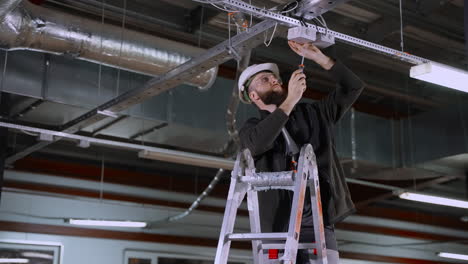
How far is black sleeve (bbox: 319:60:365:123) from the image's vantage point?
3.08 metres

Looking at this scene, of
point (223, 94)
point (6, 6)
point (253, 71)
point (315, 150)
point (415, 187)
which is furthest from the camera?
point (415, 187)

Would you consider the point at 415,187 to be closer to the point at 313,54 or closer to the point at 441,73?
the point at 441,73

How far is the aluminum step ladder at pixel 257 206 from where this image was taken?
267 cm

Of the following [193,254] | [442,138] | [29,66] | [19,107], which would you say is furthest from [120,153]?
[442,138]

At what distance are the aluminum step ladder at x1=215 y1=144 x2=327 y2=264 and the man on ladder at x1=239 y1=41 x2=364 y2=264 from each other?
0.10 metres

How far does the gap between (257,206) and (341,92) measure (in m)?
0.75

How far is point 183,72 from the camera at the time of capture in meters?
5.03

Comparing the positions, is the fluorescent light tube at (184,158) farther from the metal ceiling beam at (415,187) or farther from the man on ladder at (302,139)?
the metal ceiling beam at (415,187)

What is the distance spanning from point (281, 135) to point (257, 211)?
420 mm

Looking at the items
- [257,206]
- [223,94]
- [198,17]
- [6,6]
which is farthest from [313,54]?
[223,94]

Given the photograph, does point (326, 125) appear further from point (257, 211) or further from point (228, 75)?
point (228, 75)

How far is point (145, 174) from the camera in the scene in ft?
34.8

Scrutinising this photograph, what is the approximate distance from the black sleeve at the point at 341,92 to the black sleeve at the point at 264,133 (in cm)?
39

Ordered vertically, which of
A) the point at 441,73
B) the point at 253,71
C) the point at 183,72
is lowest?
the point at 253,71
